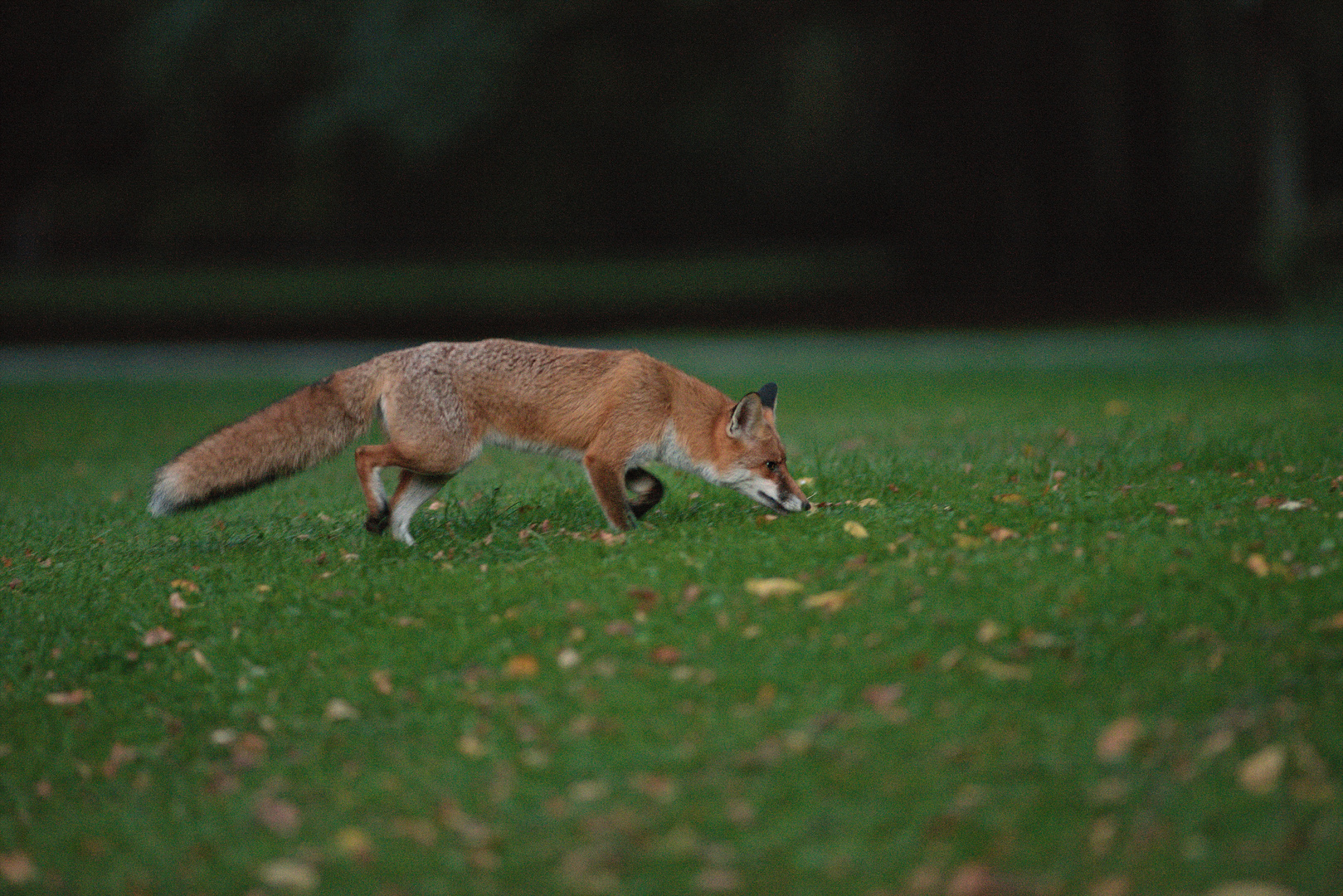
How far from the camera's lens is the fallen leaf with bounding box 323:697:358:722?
244 inches

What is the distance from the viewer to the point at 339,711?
6.24m

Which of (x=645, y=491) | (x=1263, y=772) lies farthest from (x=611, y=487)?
(x=1263, y=772)

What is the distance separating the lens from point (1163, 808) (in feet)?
15.6

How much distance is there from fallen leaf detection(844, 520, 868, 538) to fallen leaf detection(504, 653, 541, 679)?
2.12 m

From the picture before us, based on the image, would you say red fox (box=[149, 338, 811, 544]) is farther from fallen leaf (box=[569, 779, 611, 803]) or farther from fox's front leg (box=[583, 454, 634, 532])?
fallen leaf (box=[569, 779, 611, 803])

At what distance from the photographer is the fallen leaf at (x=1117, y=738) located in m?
5.08

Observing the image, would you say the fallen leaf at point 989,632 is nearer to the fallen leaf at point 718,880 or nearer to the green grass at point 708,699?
the green grass at point 708,699

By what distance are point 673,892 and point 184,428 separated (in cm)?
1388

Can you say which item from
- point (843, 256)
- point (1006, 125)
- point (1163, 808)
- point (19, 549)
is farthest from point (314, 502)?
point (843, 256)

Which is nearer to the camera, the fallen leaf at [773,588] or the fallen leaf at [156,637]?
the fallen leaf at [773,588]

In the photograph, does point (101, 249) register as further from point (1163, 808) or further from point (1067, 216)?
point (1163, 808)

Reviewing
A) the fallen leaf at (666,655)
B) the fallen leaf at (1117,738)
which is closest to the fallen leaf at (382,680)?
the fallen leaf at (666,655)

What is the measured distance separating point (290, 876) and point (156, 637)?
2631 millimetres

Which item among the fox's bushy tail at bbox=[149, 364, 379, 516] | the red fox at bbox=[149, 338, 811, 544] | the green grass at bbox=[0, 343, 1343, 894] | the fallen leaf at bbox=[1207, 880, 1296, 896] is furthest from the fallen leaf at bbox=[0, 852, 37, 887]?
the fallen leaf at bbox=[1207, 880, 1296, 896]
